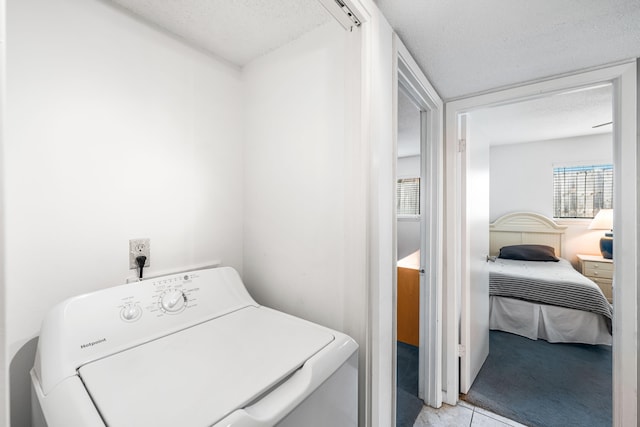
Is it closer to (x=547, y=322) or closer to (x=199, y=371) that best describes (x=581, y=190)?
(x=547, y=322)

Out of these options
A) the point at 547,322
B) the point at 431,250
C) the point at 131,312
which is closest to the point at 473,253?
the point at 431,250

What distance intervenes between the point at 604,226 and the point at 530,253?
0.91 meters

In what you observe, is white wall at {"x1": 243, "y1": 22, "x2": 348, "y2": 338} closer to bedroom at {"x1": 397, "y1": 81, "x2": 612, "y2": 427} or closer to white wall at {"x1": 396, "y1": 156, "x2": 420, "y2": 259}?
bedroom at {"x1": 397, "y1": 81, "x2": 612, "y2": 427}

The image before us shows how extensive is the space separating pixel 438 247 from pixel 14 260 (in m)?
2.06

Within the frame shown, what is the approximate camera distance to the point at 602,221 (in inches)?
131

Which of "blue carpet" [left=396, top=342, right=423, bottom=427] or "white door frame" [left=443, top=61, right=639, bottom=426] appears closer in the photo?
"white door frame" [left=443, top=61, right=639, bottom=426]

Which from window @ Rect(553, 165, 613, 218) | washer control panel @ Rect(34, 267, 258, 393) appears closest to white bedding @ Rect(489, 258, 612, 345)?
window @ Rect(553, 165, 613, 218)

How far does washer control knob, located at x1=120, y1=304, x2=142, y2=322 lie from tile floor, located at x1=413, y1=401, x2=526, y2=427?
5.66ft

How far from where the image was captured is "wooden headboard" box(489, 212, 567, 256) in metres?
3.77

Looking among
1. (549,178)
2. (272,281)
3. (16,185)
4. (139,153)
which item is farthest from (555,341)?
(16,185)

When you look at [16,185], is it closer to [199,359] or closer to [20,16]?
[20,16]

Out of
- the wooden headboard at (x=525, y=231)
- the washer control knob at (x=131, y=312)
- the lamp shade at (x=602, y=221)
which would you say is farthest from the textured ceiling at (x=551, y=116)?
the washer control knob at (x=131, y=312)

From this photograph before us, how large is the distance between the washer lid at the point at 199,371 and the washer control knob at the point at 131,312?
12 centimetres

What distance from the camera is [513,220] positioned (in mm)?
4051
